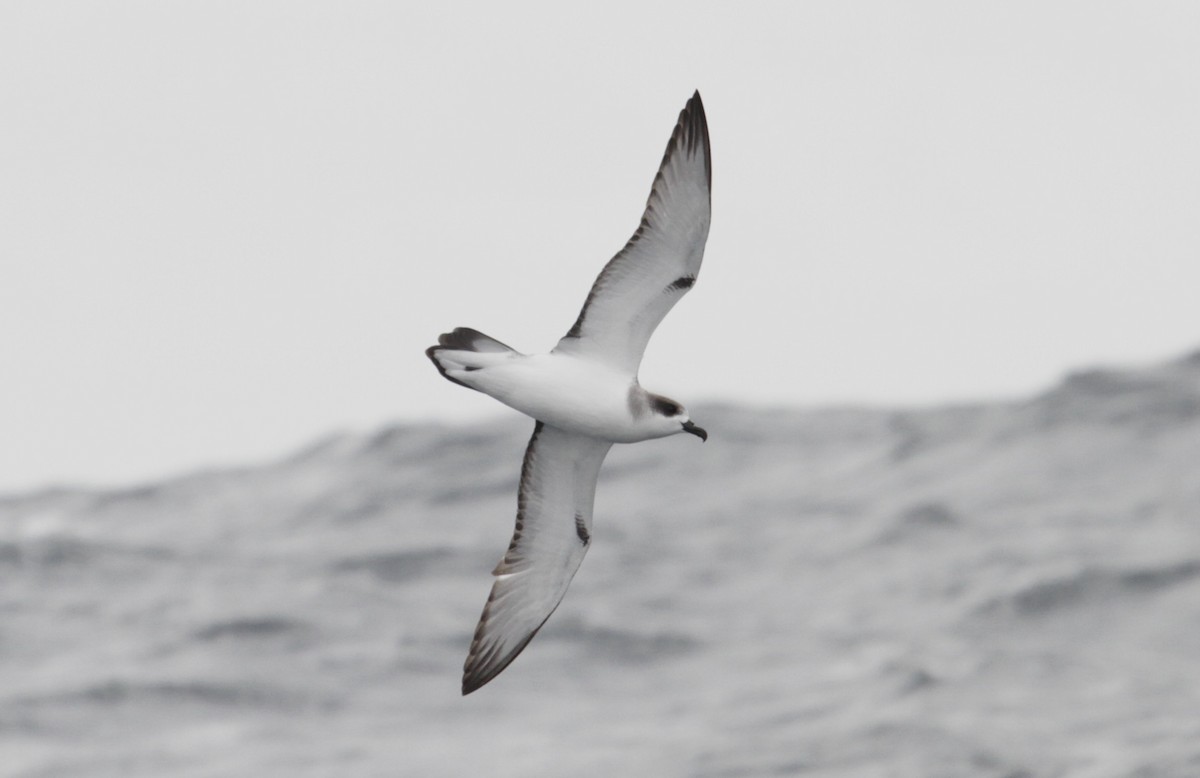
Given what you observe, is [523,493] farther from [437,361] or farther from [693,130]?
[693,130]

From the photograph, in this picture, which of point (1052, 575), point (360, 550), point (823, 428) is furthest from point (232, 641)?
point (823, 428)

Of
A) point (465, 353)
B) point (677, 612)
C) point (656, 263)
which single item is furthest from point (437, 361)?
point (677, 612)

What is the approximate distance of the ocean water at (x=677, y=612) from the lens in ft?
65.7

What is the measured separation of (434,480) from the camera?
32469 mm

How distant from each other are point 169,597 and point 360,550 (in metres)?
3.44

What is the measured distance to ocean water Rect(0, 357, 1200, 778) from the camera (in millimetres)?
20016

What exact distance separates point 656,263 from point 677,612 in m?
17.0

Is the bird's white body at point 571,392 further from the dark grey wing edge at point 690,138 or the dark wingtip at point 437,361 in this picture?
the dark grey wing edge at point 690,138

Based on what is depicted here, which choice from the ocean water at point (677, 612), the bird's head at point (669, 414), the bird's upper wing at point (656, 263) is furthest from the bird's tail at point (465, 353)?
the ocean water at point (677, 612)

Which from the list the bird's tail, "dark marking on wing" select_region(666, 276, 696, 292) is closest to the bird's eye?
"dark marking on wing" select_region(666, 276, 696, 292)

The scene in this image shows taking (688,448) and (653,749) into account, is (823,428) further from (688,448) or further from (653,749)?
(653,749)

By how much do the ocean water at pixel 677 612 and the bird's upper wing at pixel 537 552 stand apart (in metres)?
8.43

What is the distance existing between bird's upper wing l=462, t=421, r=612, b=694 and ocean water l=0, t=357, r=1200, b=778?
843 cm

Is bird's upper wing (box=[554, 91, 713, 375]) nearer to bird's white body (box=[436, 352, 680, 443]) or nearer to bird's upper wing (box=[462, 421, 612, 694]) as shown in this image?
bird's white body (box=[436, 352, 680, 443])
